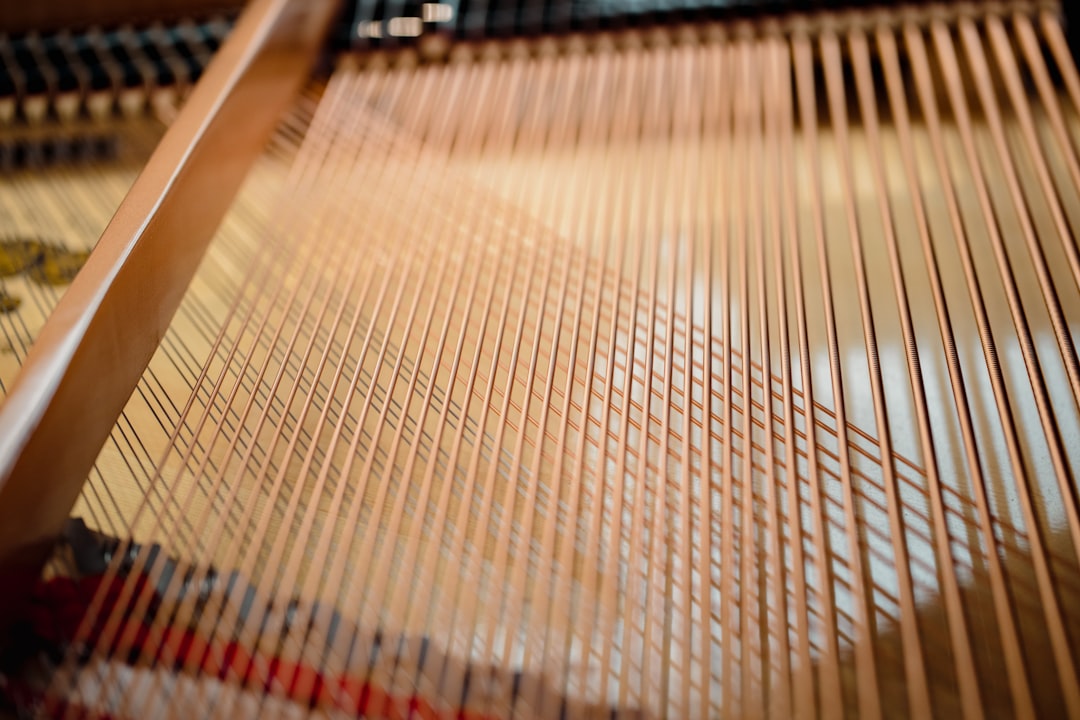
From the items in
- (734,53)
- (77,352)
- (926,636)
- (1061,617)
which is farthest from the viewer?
(734,53)

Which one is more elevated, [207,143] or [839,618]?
[207,143]

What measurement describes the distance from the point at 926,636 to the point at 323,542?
2.48 ft

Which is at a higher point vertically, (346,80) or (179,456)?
(346,80)

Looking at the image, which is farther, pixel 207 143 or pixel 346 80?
pixel 346 80

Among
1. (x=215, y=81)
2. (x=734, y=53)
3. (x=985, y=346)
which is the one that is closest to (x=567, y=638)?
(x=985, y=346)

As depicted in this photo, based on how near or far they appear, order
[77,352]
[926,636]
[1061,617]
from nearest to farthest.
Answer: [1061,617], [926,636], [77,352]

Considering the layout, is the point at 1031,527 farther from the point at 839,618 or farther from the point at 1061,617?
the point at 839,618

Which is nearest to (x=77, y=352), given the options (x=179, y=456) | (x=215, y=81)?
(x=179, y=456)

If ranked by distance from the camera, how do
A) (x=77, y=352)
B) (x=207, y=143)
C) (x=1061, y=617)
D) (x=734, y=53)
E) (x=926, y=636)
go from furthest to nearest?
1. (x=734, y=53)
2. (x=207, y=143)
3. (x=77, y=352)
4. (x=926, y=636)
5. (x=1061, y=617)

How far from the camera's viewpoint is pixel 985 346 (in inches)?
48.0

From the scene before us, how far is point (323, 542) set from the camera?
1144 millimetres

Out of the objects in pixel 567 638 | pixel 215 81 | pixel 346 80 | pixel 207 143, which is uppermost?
pixel 346 80

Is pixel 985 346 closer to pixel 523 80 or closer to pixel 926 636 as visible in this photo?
pixel 926 636

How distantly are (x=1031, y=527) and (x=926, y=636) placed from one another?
0.19 m
